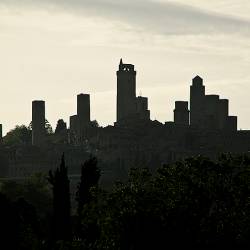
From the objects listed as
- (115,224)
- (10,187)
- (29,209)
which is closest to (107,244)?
(115,224)

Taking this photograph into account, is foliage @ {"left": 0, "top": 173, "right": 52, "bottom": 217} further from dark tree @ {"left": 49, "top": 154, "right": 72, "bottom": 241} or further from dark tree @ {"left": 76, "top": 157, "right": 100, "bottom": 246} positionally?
dark tree @ {"left": 76, "top": 157, "right": 100, "bottom": 246}

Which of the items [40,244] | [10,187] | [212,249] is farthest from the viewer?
[10,187]

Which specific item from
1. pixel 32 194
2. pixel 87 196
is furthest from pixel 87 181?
pixel 32 194

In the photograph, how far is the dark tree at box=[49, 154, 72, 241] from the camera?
66.0 meters

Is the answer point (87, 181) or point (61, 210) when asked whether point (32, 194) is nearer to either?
point (87, 181)

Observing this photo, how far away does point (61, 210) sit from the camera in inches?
2640

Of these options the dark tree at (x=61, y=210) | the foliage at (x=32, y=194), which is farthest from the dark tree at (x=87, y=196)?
the foliage at (x=32, y=194)

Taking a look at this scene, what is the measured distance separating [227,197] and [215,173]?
1.88 meters

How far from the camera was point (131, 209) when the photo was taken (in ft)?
178

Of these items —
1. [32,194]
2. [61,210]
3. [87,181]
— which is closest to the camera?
[61,210]

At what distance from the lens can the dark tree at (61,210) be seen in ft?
217

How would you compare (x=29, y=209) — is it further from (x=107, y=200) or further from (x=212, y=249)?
(x=212, y=249)

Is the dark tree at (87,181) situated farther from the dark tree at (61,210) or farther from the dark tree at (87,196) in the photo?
the dark tree at (61,210)

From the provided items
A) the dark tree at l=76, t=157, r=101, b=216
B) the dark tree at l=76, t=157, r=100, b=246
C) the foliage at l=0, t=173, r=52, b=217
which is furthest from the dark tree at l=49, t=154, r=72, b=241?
the foliage at l=0, t=173, r=52, b=217
